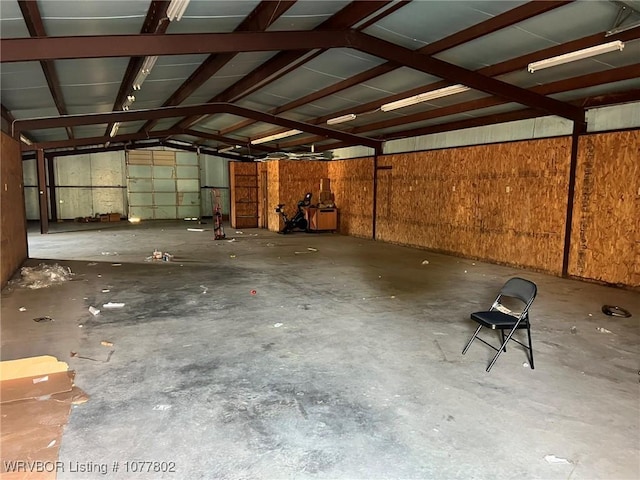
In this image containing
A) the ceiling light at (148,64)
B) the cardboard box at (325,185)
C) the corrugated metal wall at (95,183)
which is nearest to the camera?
the ceiling light at (148,64)

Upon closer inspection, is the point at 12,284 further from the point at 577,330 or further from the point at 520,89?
the point at 520,89

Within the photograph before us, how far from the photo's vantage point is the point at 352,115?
8836 millimetres

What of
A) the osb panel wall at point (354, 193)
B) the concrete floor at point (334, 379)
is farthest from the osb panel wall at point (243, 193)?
→ the concrete floor at point (334, 379)

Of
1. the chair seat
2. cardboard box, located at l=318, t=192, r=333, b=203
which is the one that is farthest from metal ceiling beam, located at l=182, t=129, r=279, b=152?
the chair seat

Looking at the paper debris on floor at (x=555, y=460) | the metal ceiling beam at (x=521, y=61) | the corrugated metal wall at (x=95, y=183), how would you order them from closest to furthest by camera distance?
the paper debris on floor at (x=555, y=460), the metal ceiling beam at (x=521, y=61), the corrugated metal wall at (x=95, y=183)

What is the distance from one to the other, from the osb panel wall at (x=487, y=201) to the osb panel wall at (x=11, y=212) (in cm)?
825

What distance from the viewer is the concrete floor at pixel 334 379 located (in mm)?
2258

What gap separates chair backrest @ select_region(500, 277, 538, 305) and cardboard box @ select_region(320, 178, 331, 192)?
1031cm

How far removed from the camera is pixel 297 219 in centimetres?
1335

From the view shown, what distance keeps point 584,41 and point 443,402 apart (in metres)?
4.43

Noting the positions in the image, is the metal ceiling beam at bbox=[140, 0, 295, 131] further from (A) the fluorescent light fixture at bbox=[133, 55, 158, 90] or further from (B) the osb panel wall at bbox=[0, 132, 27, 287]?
(B) the osb panel wall at bbox=[0, 132, 27, 287]

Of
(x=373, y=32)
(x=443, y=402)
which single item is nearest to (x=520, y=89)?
(x=373, y=32)

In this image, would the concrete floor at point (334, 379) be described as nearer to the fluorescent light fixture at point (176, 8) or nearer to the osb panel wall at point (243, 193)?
the fluorescent light fixture at point (176, 8)

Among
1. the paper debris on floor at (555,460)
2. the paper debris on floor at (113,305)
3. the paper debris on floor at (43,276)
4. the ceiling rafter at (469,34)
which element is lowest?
the paper debris on floor at (555,460)
